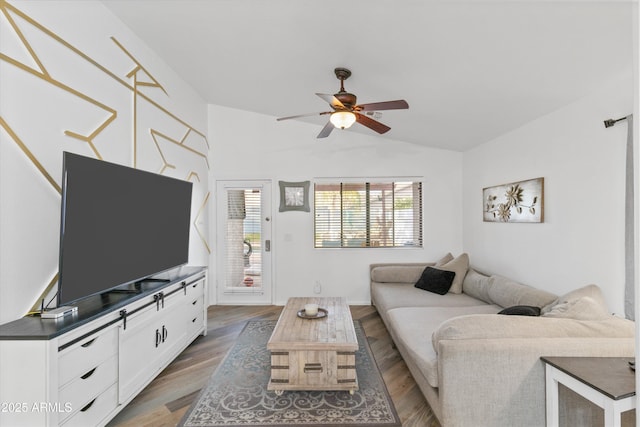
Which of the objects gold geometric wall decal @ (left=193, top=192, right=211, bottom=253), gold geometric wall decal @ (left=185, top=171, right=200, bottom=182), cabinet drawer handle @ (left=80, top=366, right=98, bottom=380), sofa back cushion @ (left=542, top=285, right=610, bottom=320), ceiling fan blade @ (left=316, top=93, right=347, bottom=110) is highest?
ceiling fan blade @ (left=316, top=93, right=347, bottom=110)

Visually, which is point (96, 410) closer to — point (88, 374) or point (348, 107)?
point (88, 374)

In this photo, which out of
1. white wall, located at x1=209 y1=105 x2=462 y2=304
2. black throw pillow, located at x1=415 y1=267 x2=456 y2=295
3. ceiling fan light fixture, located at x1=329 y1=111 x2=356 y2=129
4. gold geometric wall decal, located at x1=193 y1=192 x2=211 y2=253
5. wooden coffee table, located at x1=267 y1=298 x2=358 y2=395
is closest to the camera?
wooden coffee table, located at x1=267 y1=298 x2=358 y2=395

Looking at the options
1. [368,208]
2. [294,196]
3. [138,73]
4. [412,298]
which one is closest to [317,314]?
[412,298]

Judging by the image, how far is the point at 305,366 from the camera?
2.39m

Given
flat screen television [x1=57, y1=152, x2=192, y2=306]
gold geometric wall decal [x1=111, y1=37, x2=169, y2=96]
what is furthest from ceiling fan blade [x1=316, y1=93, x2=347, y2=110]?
gold geometric wall decal [x1=111, y1=37, x2=169, y2=96]

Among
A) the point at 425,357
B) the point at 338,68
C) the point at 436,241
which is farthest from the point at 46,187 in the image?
the point at 436,241

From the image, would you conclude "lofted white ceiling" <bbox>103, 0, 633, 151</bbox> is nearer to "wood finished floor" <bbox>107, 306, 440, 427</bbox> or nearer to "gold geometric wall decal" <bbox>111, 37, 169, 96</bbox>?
"gold geometric wall decal" <bbox>111, 37, 169, 96</bbox>

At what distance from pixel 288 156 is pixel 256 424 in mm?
3582

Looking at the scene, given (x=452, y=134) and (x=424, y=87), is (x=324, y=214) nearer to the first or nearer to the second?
(x=452, y=134)

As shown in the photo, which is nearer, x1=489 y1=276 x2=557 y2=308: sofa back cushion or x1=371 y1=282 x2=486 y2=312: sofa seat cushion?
x1=489 y1=276 x2=557 y2=308: sofa back cushion

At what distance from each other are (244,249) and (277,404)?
9.32 feet

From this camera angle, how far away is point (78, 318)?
5.98 feet

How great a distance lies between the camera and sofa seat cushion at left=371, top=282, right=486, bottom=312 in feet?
11.5

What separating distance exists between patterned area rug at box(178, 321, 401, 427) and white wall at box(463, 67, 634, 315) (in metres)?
1.86
